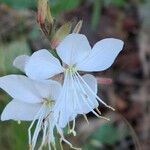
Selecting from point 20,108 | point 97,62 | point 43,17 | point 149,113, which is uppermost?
point 43,17

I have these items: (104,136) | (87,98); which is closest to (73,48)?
(87,98)

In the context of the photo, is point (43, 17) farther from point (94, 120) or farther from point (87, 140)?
point (94, 120)

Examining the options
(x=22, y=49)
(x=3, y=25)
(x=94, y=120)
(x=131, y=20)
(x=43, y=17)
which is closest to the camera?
(x=43, y=17)

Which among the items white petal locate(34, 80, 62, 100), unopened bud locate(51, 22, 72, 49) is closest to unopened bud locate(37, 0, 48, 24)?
unopened bud locate(51, 22, 72, 49)

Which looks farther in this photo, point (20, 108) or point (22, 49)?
point (22, 49)

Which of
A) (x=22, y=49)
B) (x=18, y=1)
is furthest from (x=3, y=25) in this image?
(x=18, y=1)

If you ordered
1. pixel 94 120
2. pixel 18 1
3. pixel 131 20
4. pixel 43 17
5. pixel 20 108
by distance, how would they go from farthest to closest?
pixel 131 20
pixel 94 120
pixel 18 1
pixel 20 108
pixel 43 17
